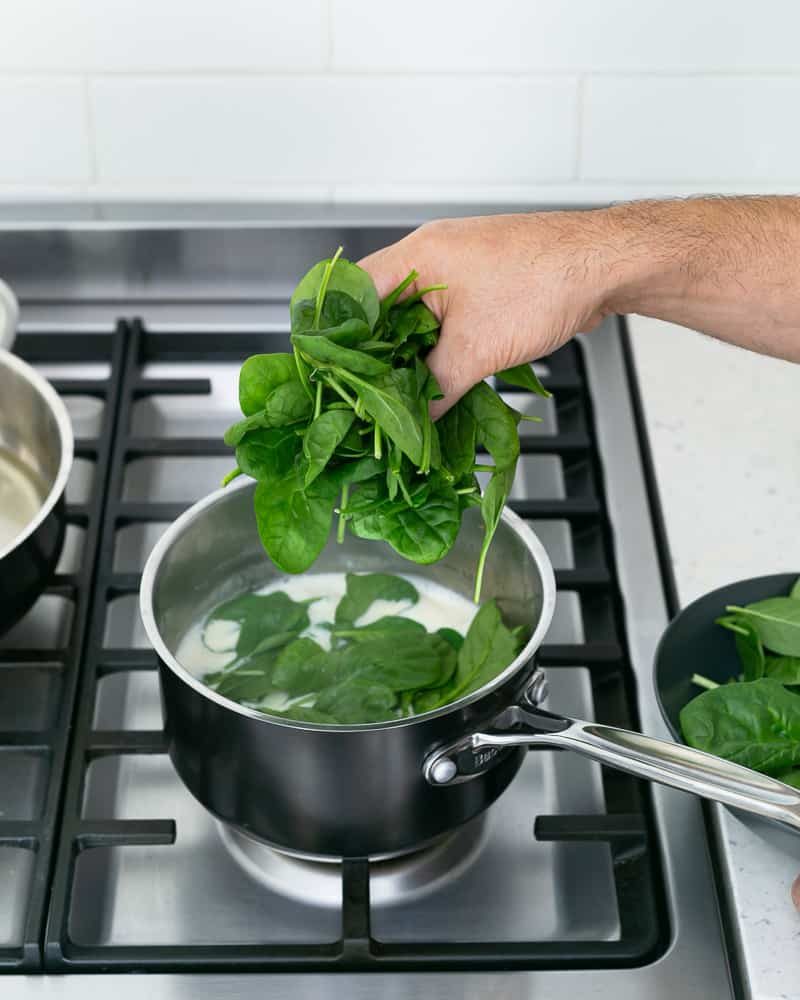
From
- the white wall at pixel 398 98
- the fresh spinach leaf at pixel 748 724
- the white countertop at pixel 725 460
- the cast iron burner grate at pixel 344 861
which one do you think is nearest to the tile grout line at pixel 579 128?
the white wall at pixel 398 98

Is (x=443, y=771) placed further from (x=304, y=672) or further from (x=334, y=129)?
(x=334, y=129)

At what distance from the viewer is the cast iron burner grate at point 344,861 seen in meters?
0.68

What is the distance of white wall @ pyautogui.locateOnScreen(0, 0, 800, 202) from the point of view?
1062 millimetres

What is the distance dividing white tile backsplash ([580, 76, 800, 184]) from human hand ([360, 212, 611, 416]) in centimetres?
38

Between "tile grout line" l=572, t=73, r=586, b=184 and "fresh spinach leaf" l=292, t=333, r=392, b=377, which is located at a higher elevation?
"tile grout line" l=572, t=73, r=586, b=184

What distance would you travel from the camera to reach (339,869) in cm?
75

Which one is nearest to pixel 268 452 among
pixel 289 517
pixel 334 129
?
pixel 289 517

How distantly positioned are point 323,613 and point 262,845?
0.53 feet

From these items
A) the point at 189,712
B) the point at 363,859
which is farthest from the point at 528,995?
the point at 189,712

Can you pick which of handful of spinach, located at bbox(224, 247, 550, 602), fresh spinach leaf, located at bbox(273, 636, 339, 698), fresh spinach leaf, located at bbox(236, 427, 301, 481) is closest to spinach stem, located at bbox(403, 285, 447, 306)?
handful of spinach, located at bbox(224, 247, 550, 602)

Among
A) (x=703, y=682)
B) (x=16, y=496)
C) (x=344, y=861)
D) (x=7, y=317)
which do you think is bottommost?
(x=344, y=861)

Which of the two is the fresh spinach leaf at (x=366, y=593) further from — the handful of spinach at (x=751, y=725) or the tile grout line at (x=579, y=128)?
the tile grout line at (x=579, y=128)

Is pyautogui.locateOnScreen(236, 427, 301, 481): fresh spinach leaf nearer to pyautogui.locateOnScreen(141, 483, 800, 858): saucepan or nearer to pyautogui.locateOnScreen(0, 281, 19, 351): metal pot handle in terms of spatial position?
pyautogui.locateOnScreen(141, 483, 800, 858): saucepan

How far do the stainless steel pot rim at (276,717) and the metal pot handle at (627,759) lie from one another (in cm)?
2
